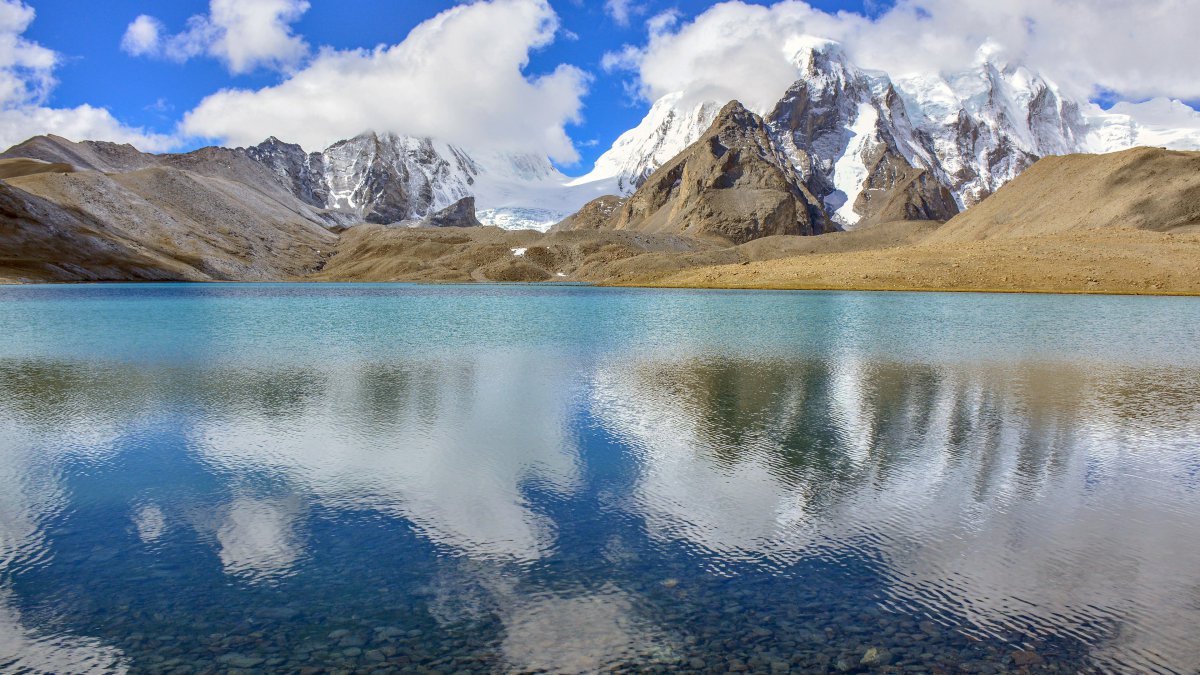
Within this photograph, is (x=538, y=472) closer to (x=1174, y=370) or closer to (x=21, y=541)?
(x=21, y=541)

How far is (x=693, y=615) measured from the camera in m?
8.55

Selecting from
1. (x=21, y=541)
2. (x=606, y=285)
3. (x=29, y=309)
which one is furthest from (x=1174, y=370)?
(x=606, y=285)

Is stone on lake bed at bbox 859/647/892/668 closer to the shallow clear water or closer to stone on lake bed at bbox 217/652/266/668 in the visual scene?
the shallow clear water

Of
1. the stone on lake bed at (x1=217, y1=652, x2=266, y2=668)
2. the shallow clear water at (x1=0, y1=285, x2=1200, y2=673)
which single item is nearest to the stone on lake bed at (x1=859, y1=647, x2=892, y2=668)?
the shallow clear water at (x1=0, y1=285, x2=1200, y2=673)

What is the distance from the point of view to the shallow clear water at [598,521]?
8.04 metres

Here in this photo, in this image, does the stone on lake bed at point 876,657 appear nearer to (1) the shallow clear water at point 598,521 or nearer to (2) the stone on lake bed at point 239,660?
(1) the shallow clear water at point 598,521

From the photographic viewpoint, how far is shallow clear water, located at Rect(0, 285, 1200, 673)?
8039 millimetres

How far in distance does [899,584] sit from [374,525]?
22.5ft

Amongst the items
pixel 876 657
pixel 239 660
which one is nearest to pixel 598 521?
pixel 876 657

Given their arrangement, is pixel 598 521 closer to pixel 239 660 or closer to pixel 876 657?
pixel 876 657

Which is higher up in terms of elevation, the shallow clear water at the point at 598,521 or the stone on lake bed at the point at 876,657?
the shallow clear water at the point at 598,521

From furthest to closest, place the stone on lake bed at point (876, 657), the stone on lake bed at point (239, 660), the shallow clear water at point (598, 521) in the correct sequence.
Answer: the shallow clear water at point (598, 521) → the stone on lake bed at point (876, 657) → the stone on lake bed at point (239, 660)

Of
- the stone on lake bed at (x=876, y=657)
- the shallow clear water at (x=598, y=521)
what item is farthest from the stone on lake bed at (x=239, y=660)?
the stone on lake bed at (x=876, y=657)

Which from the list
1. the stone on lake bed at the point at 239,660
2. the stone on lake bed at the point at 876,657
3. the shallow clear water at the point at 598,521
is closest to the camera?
the stone on lake bed at the point at 239,660
